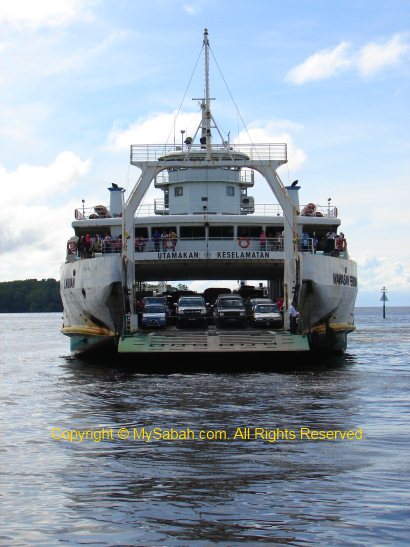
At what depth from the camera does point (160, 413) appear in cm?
1612

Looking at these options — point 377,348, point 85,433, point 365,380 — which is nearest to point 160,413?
point 85,433

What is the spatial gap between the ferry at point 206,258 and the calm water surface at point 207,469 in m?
6.32

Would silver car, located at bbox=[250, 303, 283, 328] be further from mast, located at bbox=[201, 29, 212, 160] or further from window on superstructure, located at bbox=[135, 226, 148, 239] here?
mast, located at bbox=[201, 29, 212, 160]

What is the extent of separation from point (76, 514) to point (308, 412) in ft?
27.2

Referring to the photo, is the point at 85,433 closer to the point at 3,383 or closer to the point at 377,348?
the point at 3,383

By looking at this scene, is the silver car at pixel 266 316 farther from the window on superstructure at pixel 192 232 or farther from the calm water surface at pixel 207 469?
the calm water surface at pixel 207 469

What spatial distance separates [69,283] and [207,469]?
2167 cm

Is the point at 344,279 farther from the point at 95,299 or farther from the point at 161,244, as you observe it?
the point at 95,299

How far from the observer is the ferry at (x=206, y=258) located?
26.8 meters

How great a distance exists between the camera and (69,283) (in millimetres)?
31578

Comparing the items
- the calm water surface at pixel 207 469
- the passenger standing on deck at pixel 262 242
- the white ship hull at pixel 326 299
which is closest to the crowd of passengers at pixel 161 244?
the passenger standing on deck at pixel 262 242

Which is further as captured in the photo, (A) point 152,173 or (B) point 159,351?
(A) point 152,173

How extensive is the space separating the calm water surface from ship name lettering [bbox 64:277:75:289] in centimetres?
1040

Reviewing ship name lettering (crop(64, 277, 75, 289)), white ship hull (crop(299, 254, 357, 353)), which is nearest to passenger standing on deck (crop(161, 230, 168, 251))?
ship name lettering (crop(64, 277, 75, 289))
